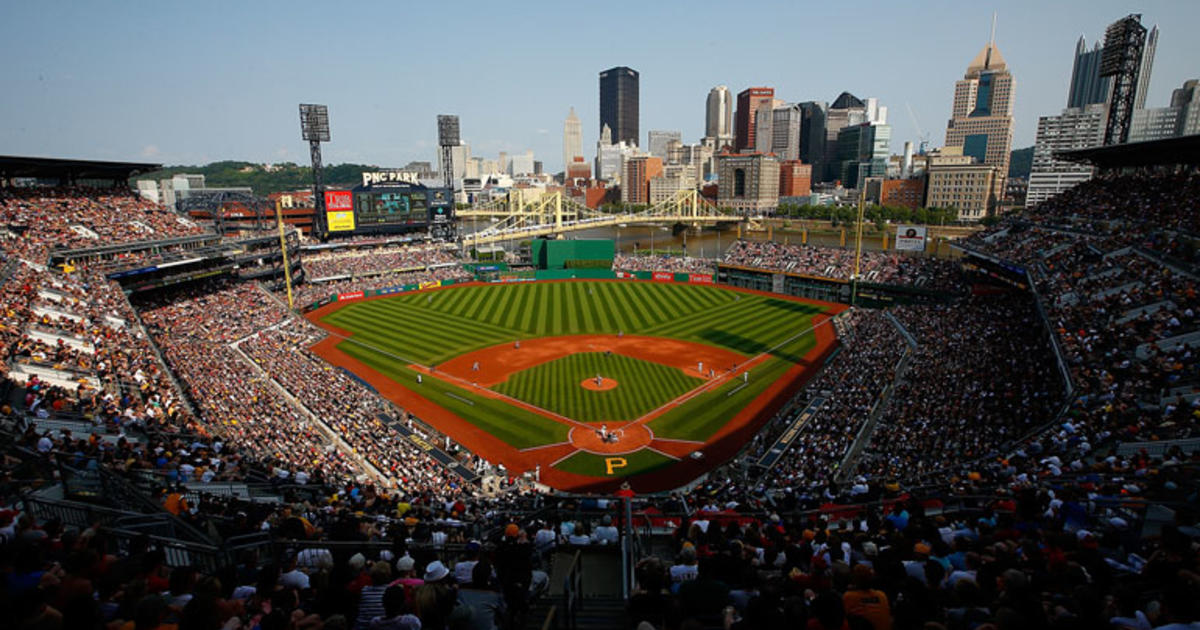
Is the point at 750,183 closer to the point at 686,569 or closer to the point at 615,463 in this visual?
the point at 615,463

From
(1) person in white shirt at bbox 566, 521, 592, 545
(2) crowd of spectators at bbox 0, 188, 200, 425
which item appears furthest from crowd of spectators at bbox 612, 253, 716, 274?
(1) person in white shirt at bbox 566, 521, 592, 545

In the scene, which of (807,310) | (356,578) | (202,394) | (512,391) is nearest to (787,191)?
(807,310)

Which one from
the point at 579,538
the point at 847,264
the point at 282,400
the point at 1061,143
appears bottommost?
the point at 282,400

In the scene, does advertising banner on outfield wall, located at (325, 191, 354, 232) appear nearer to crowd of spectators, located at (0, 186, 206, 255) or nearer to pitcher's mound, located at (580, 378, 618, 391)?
crowd of spectators, located at (0, 186, 206, 255)

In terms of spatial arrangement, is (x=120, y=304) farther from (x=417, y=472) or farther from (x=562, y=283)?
→ (x=562, y=283)

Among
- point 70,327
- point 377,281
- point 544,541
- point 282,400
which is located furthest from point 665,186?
point 544,541

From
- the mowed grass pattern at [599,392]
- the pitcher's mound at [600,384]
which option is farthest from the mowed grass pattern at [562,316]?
the pitcher's mound at [600,384]
